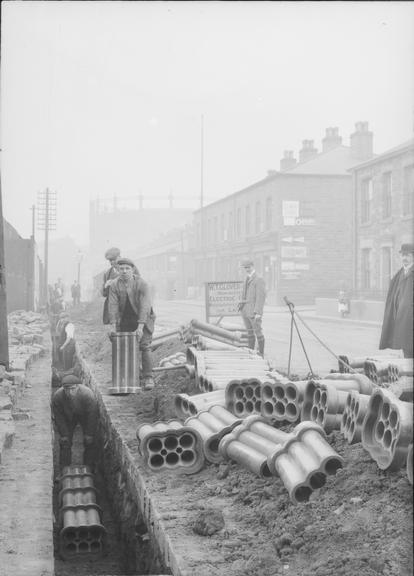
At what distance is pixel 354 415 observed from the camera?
5098 mm

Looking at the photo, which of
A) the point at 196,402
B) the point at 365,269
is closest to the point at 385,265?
the point at 365,269

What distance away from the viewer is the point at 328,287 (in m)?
37.6

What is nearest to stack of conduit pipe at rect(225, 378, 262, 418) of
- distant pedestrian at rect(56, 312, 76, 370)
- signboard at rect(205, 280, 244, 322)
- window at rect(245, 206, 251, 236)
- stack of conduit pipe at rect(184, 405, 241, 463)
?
stack of conduit pipe at rect(184, 405, 241, 463)

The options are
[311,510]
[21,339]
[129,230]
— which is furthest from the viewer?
[129,230]

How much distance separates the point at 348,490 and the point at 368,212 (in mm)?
26591

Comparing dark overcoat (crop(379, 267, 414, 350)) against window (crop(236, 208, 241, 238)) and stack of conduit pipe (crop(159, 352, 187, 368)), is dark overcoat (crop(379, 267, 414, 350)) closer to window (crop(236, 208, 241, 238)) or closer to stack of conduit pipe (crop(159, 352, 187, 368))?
stack of conduit pipe (crop(159, 352, 187, 368))

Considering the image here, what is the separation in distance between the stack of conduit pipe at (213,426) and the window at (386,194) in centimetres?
2276

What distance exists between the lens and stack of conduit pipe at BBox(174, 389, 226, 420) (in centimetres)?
714

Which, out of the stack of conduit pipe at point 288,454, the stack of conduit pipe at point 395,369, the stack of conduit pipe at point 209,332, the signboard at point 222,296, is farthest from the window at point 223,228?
the stack of conduit pipe at point 288,454

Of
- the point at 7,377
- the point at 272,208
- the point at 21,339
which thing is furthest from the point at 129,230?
the point at 7,377

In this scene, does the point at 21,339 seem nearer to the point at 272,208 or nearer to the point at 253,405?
the point at 253,405

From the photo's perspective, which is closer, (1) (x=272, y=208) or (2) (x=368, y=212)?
(2) (x=368, y=212)

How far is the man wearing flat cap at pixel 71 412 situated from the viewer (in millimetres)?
9250

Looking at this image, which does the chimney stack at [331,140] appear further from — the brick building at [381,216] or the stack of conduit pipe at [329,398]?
the stack of conduit pipe at [329,398]
